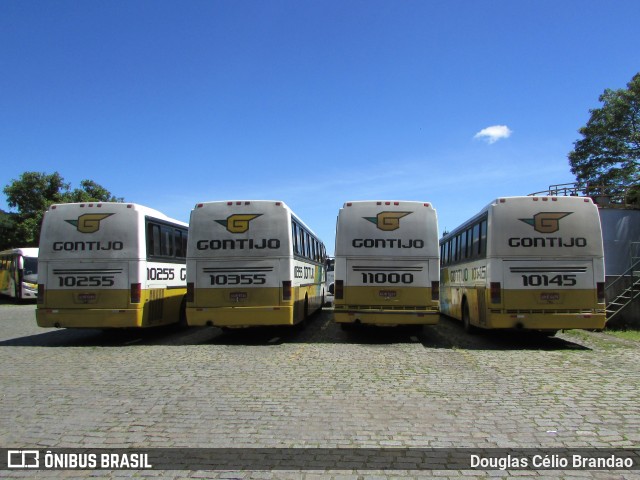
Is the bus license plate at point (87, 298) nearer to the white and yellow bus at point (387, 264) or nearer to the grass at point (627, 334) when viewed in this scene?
the white and yellow bus at point (387, 264)

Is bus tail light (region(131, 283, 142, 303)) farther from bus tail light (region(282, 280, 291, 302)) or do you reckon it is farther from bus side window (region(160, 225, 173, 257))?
bus tail light (region(282, 280, 291, 302))

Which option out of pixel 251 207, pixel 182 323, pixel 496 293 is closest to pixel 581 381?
pixel 496 293

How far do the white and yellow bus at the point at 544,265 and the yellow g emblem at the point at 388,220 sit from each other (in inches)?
81.9

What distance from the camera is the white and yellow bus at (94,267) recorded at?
1144 centimetres

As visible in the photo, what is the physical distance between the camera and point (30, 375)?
8.07m

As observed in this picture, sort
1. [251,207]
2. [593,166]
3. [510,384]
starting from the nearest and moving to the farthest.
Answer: [510,384] < [251,207] < [593,166]

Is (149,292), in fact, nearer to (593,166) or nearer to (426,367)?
(426,367)

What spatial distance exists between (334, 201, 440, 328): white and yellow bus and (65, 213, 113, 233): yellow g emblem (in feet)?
18.3

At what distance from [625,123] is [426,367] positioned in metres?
32.1

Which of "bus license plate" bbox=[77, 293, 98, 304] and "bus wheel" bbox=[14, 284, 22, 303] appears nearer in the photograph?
"bus license plate" bbox=[77, 293, 98, 304]

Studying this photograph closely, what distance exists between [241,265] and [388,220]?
3624mm

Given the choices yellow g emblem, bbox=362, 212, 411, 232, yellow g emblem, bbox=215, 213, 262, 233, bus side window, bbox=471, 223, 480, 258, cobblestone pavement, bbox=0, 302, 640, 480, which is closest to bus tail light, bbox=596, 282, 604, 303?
cobblestone pavement, bbox=0, 302, 640, 480

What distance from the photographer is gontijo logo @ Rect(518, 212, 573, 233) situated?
35.8ft

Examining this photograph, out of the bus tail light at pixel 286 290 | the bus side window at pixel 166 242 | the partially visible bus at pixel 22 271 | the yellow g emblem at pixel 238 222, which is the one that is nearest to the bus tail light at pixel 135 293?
the bus side window at pixel 166 242
